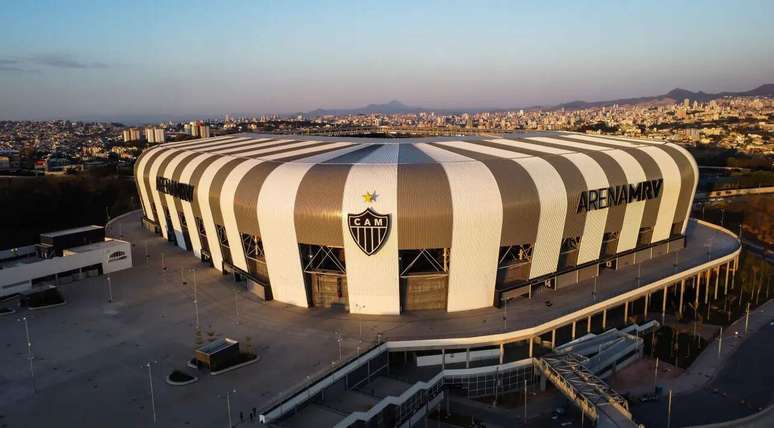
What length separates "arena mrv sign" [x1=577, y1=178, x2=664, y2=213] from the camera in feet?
139

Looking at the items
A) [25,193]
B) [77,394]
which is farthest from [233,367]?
[25,193]

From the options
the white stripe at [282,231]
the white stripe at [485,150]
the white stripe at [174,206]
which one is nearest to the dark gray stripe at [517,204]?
the white stripe at [485,150]

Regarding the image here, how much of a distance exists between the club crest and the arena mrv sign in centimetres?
1687

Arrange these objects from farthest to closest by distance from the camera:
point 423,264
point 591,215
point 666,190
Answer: point 666,190, point 591,215, point 423,264

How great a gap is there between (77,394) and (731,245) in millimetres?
61407

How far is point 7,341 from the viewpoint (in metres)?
35.5

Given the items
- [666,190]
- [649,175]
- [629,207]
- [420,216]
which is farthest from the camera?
[666,190]

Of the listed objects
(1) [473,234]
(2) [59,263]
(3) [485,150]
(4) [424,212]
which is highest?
(3) [485,150]

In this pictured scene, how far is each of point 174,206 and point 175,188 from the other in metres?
3.53

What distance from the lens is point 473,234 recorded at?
37312 mm

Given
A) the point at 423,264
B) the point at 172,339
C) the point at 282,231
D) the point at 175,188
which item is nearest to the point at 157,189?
the point at 175,188

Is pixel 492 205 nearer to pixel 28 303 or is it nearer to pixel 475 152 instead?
pixel 475 152

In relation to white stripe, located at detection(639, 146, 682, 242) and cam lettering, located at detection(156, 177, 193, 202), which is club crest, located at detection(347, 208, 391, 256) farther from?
white stripe, located at detection(639, 146, 682, 242)

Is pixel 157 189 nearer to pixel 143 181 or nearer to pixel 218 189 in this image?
pixel 143 181
